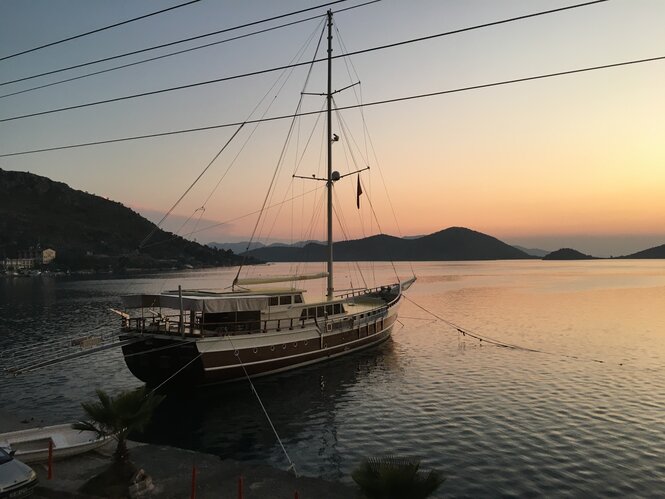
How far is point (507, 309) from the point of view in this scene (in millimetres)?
79312

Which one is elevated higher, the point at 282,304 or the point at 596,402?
the point at 282,304

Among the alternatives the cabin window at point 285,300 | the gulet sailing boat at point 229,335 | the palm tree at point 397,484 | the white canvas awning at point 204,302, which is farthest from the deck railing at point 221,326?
the palm tree at point 397,484

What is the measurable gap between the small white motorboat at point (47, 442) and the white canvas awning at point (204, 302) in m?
9.88

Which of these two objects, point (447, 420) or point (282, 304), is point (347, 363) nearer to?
point (282, 304)

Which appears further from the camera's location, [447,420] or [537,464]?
[447,420]

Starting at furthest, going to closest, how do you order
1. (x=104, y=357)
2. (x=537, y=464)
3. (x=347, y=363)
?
(x=104, y=357)
(x=347, y=363)
(x=537, y=464)

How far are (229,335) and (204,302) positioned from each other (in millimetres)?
2756

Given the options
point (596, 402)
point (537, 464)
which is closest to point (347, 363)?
point (596, 402)

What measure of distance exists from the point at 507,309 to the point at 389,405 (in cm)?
5957

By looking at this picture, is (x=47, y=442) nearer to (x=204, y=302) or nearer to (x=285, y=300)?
(x=204, y=302)

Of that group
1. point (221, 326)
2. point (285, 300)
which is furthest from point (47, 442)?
point (285, 300)

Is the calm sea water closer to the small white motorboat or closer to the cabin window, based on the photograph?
the cabin window

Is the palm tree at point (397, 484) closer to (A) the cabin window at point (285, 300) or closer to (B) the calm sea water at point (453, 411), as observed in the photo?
(B) the calm sea water at point (453, 411)

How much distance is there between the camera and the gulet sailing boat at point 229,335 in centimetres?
2580
